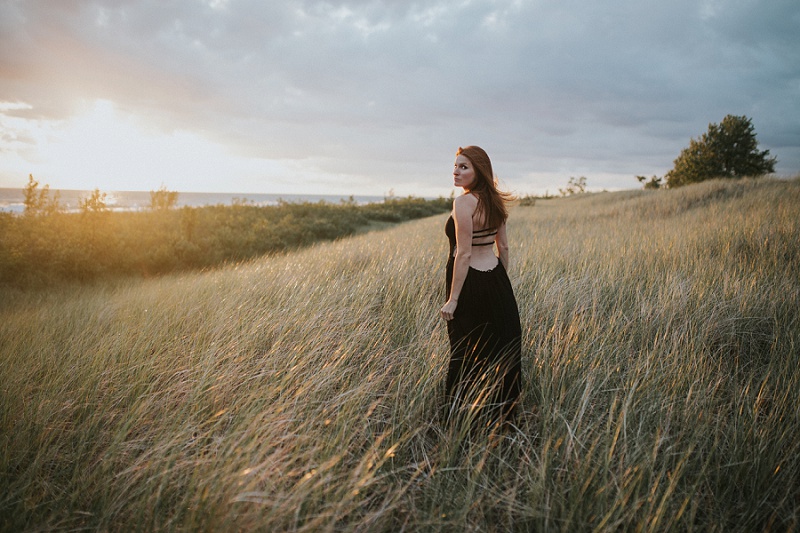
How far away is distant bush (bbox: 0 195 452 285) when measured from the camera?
9.74 m

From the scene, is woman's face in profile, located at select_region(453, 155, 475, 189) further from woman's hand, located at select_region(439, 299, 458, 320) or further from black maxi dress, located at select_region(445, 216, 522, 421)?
woman's hand, located at select_region(439, 299, 458, 320)

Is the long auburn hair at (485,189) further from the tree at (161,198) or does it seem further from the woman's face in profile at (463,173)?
the tree at (161,198)

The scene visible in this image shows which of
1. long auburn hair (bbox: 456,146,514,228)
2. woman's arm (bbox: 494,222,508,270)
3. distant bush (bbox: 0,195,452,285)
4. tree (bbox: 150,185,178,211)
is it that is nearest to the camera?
long auburn hair (bbox: 456,146,514,228)

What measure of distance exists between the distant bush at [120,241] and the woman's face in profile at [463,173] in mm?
11130

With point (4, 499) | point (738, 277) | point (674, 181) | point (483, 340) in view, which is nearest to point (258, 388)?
point (4, 499)

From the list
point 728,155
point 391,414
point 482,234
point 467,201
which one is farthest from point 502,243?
point 728,155

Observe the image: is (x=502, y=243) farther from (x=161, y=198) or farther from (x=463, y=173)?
(x=161, y=198)

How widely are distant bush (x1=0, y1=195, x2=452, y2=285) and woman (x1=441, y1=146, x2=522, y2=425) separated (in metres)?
11.2

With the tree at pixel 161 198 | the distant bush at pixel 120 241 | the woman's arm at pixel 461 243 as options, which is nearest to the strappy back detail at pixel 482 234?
the woman's arm at pixel 461 243

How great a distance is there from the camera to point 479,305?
2668 mm

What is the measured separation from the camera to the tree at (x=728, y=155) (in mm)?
29703

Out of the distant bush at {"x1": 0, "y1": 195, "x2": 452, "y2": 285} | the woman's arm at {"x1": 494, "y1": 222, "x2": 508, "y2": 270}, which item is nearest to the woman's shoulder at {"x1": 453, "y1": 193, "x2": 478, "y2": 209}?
the woman's arm at {"x1": 494, "y1": 222, "x2": 508, "y2": 270}

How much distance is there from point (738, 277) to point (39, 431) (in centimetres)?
752

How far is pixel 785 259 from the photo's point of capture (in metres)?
5.44
